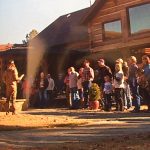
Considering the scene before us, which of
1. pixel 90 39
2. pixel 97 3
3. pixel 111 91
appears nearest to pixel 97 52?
pixel 90 39

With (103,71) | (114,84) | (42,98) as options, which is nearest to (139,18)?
(42,98)

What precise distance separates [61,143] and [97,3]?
691 inches

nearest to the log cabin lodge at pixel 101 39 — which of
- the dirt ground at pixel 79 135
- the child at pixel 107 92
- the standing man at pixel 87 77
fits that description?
the standing man at pixel 87 77

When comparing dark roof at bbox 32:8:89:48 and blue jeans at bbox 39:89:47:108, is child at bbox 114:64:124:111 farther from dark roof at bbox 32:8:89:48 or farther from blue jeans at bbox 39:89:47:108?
dark roof at bbox 32:8:89:48

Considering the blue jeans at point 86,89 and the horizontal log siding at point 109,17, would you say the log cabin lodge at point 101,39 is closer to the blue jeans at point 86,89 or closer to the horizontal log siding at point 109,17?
the horizontal log siding at point 109,17

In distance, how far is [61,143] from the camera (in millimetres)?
7211

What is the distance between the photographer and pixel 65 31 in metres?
30.5

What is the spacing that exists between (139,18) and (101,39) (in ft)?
10.1

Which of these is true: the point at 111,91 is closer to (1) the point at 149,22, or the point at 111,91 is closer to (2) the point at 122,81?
(2) the point at 122,81

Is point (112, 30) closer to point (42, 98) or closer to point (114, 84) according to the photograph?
point (42, 98)

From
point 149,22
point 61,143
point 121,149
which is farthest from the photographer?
point 149,22

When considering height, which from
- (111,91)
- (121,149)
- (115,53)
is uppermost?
(115,53)

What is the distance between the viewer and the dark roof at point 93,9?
23.9 meters

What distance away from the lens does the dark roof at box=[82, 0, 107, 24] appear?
78.4 feet
